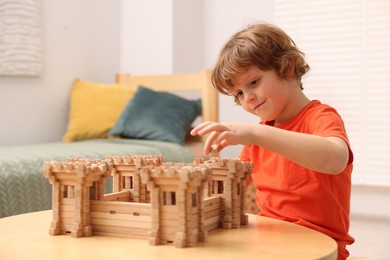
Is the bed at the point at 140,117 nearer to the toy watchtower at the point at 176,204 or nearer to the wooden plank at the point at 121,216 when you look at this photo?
the wooden plank at the point at 121,216

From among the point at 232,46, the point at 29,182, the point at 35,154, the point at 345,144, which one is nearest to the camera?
the point at 345,144

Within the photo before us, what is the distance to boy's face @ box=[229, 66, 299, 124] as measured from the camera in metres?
1.40

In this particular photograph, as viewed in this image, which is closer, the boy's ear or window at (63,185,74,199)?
window at (63,185,74,199)

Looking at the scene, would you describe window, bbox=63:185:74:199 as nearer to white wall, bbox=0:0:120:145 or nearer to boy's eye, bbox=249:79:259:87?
boy's eye, bbox=249:79:259:87

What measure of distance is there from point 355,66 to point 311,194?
2179mm

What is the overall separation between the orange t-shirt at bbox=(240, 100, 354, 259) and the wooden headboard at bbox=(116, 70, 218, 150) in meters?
1.86

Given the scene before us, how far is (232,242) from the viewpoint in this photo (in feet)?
3.28

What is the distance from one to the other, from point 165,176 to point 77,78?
276 centimetres

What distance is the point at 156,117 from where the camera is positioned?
128 inches

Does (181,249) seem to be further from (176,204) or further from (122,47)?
(122,47)

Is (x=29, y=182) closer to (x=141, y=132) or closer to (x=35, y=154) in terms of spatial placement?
(x=35, y=154)

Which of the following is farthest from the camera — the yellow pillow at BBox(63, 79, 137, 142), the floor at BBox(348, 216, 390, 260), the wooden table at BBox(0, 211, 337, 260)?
the yellow pillow at BBox(63, 79, 137, 142)

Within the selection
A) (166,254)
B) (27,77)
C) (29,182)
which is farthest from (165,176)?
(27,77)

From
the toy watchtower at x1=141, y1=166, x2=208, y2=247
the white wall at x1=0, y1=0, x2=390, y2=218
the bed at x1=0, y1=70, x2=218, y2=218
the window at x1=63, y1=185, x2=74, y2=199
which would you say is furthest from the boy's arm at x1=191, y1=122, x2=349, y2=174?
the white wall at x1=0, y1=0, x2=390, y2=218
